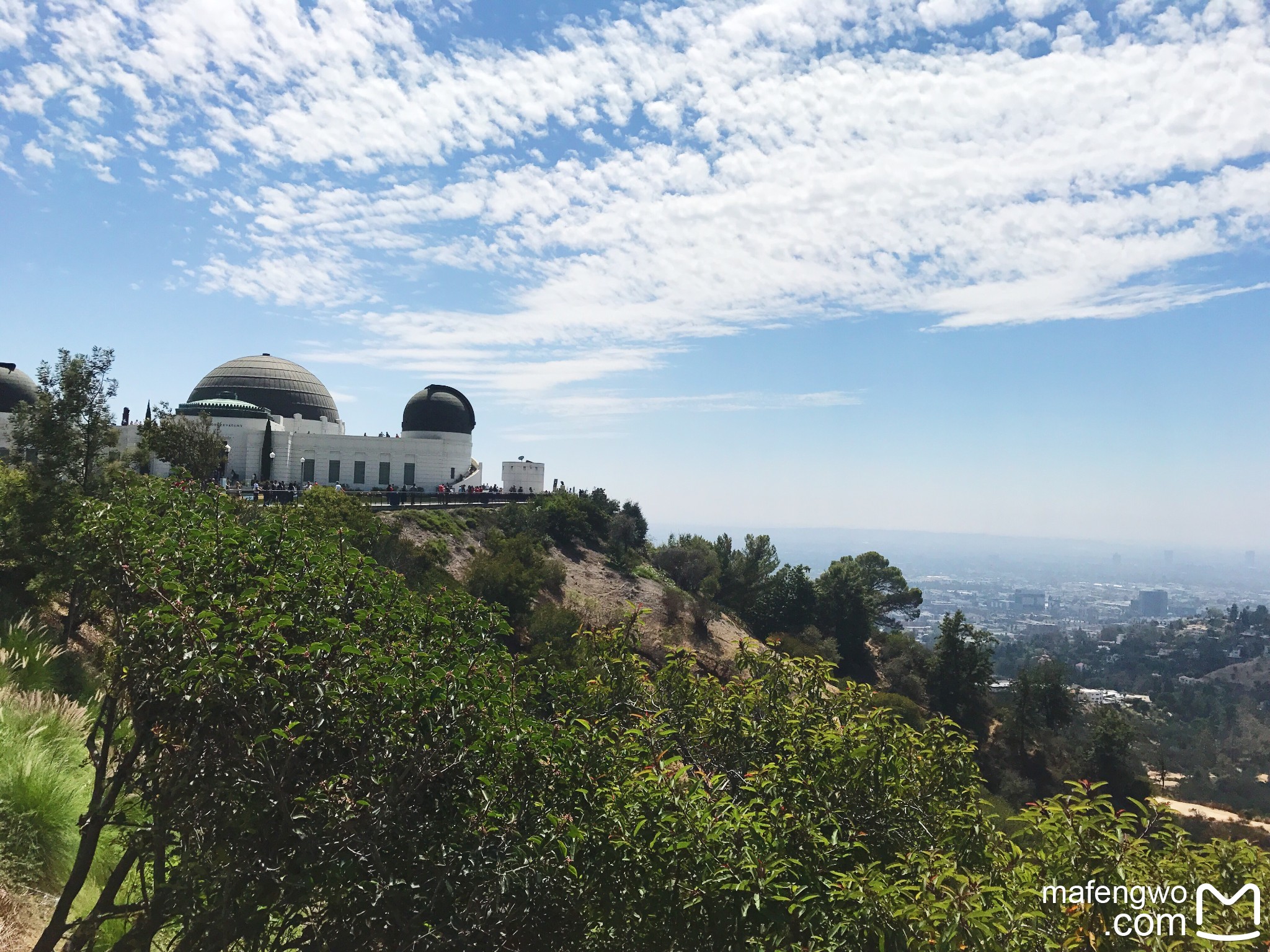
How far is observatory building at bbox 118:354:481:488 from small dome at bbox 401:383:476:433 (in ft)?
0.12

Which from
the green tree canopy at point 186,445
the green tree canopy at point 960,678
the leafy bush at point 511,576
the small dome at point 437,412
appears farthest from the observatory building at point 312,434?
the green tree canopy at point 960,678

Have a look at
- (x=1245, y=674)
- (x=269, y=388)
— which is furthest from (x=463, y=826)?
(x=1245, y=674)

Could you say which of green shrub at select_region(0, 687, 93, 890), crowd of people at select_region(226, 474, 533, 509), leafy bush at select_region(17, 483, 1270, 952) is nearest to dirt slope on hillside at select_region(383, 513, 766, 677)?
crowd of people at select_region(226, 474, 533, 509)

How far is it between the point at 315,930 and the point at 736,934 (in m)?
2.08

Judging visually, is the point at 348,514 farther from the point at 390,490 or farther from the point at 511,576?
the point at 390,490

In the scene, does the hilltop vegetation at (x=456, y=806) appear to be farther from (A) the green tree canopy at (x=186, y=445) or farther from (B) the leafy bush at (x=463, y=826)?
(A) the green tree canopy at (x=186, y=445)

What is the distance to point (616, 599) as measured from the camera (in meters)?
29.7

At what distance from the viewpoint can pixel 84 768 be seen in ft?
20.9

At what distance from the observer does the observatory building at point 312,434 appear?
38312 millimetres

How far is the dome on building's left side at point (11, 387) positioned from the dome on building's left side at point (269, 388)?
779cm

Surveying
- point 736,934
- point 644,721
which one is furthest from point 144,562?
point 736,934

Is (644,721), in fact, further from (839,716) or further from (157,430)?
(157,430)

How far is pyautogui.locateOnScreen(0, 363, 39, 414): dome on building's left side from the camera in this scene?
40625 millimetres

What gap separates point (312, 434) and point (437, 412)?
673 cm
